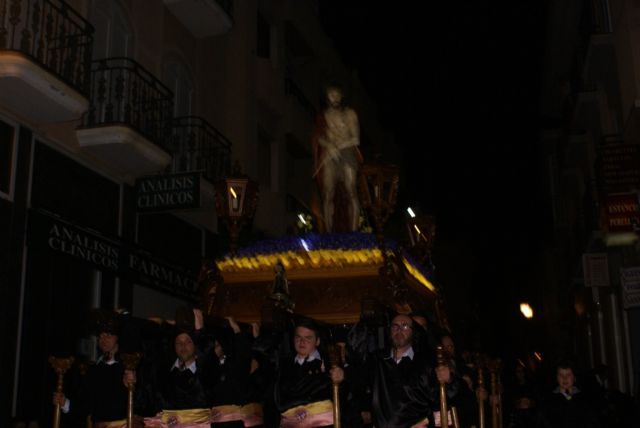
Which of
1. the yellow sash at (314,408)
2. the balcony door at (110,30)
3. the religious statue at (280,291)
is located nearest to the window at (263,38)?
the balcony door at (110,30)

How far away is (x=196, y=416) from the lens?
28.2 ft

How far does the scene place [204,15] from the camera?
17.9 meters

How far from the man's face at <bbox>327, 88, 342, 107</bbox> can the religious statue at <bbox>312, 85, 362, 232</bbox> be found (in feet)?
0.69

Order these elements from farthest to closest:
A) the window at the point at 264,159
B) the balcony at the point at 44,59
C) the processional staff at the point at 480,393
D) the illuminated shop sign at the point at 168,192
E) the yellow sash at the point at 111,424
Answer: the window at the point at 264,159 < the illuminated shop sign at the point at 168,192 < the balcony at the point at 44,59 < the yellow sash at the point at 111,424 < the processional staff at the point at 480,393

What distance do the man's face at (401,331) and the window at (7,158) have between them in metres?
6.67

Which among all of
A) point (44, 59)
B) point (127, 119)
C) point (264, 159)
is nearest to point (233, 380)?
point (44, 59)

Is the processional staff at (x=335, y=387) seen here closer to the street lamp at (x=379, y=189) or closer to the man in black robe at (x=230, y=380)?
the man in black robe at (x=230, y=380)

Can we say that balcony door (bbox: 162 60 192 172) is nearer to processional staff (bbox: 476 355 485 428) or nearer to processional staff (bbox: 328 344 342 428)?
processional staff (bbox: 476 355 485 428)

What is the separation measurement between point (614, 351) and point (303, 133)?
9886mm

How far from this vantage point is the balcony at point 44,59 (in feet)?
38.4

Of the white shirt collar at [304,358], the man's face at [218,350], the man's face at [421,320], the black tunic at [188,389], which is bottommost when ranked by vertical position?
the black tunic at [188,389]

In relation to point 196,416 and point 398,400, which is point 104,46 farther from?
point 398,400

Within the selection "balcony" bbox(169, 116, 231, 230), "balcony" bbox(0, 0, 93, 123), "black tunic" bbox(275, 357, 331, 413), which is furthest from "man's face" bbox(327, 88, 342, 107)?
"black tunic" bbox(275, 357, 331, 413)

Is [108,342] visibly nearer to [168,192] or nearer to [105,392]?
[105,392]
